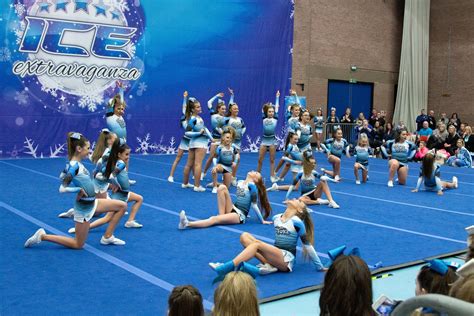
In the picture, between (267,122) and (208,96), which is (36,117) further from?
(267,122)

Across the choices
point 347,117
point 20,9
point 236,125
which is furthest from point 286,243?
point 347,117

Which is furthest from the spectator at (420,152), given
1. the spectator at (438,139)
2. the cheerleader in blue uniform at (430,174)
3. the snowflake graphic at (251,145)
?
the cheerleader in blue uniform at (430,174)

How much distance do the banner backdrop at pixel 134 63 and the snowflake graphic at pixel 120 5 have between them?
3 cm

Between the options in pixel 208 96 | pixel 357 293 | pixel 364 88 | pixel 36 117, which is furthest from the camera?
pixel 364 88

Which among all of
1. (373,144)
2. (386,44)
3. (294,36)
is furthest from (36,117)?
(386,44)

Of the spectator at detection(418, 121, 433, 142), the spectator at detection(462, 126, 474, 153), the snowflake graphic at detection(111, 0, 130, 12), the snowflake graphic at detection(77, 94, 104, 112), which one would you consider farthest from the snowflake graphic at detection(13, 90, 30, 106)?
the spectator at detection(462, 126, 474, 153)

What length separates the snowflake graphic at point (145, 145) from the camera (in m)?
16.0

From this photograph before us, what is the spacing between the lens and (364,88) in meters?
22.4

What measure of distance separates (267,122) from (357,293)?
9370 mm

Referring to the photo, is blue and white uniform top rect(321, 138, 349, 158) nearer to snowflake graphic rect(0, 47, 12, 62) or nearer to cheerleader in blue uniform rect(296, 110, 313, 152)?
cheerleader in blue uniform rect(296, 110, 313, 152)

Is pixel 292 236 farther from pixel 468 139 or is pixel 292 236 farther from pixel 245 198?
pixel 468 139

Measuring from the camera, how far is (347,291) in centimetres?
213

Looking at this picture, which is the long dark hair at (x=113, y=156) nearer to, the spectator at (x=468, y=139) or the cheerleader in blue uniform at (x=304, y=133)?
the cheerleader in blue uniform at (x=304, y=133)

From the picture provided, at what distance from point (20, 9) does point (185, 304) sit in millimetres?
13123
